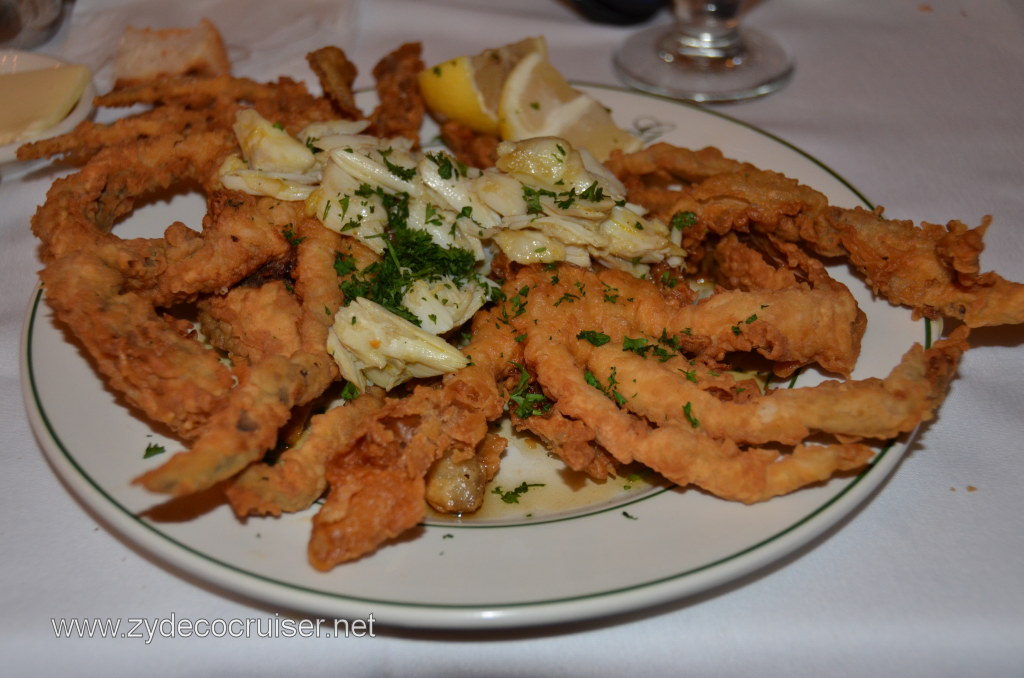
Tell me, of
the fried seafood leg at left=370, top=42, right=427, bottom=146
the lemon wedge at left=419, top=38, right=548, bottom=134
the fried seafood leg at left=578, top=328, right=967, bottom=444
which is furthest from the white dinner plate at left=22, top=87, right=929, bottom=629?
the lemon wedge at left=419, top=38, right=548, bottom=134

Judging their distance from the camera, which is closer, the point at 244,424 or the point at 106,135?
the point at 244,424

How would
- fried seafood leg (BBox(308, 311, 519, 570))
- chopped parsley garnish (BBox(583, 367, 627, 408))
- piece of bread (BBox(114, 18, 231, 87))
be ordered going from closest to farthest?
fried seafood leg (BBox(308, 311, 519, 570)), chopped parsley garnish (BBox(583, 367, 627, 408)), piece of bread (BBox(114, 18, 231, 87))

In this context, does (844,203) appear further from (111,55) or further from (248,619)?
(111,55)

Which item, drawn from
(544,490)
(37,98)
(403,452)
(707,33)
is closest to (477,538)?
(403,452)

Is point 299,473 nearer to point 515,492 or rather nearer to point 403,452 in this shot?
point 403,452

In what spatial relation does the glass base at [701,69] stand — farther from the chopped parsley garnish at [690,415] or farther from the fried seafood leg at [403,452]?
the chopped parsley garnish at [690,415]

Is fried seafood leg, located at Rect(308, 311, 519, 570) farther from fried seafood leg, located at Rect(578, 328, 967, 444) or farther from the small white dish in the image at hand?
the small white dish
